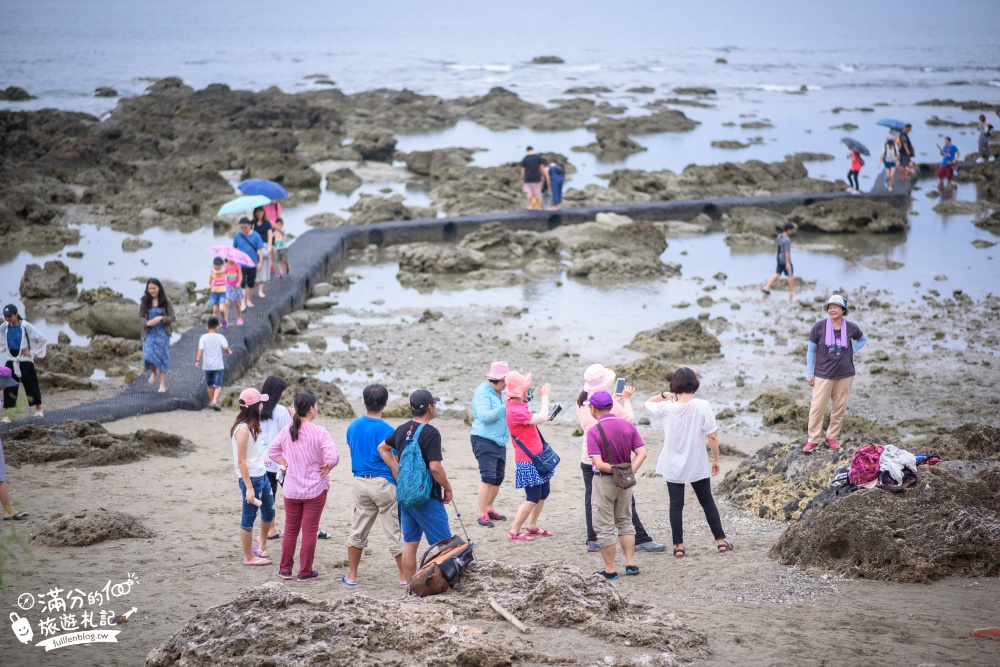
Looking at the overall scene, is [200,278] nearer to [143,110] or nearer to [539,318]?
[539,318]

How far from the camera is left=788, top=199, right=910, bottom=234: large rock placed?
24500mm

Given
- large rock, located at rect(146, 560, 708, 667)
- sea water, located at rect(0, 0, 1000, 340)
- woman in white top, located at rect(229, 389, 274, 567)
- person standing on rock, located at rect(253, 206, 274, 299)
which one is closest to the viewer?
large rock, located at rect(146, 560, 708, 667)

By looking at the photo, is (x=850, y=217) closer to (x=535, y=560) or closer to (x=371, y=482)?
(x=535, y=560)

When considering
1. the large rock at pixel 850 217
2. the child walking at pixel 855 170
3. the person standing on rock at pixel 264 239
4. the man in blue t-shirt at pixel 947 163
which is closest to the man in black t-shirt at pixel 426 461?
the person standing on rock at pixel 264 239

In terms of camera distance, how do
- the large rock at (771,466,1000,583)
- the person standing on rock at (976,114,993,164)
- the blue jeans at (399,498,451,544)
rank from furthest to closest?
1. the person standing on rock at (976,114,993,164)
2. the blue jeans at (399,498,451,544)
3. the large rock at (771,466,1000,583)

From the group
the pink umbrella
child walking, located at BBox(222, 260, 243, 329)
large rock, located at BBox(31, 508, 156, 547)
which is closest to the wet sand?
large rock, located at BBox(31, 508, 156, 547)

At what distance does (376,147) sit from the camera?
3653cm

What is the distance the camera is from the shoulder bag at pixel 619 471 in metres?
7.05

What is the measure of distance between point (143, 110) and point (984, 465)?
147 feet

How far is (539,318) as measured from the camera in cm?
1703

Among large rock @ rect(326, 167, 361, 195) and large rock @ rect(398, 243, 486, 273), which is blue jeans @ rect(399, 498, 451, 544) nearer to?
large rock @ rect(398, 243, 486, 273)

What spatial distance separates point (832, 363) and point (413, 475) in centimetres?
446

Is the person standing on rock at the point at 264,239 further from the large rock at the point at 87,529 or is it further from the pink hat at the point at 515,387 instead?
the pink hat at the point at 515,387

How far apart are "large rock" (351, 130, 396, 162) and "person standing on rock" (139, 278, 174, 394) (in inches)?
968
